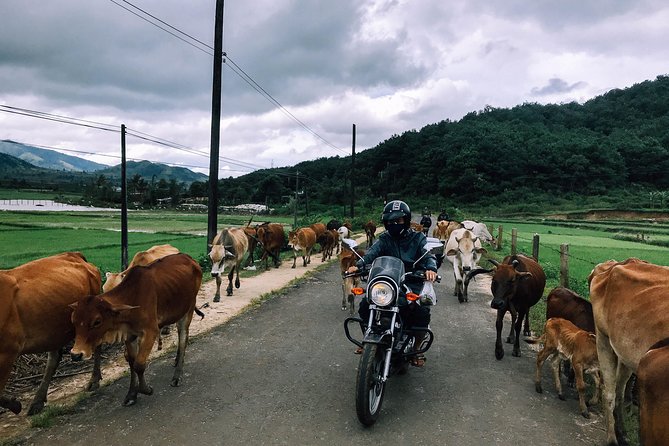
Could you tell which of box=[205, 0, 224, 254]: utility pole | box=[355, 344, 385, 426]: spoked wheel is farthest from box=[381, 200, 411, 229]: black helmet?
box=[205, 0, 224, 254]: utility pole

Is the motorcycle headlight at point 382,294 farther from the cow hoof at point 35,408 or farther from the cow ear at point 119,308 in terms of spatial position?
the cow hoof at point 35,408

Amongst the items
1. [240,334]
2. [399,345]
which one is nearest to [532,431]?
[399,345]

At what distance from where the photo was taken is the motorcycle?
13.4ft

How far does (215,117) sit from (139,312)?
1002cm

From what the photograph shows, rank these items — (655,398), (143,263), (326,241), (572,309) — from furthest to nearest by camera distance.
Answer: (326,241), (143,263), (572,309), (655,398)

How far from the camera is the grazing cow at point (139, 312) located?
14.4 feet

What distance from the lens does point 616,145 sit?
7119cm

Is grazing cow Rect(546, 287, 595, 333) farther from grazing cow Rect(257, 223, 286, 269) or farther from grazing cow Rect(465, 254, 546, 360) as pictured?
grazing cow Rect(257, 223, 286, 269)

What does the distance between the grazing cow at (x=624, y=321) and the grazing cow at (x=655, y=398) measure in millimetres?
1199

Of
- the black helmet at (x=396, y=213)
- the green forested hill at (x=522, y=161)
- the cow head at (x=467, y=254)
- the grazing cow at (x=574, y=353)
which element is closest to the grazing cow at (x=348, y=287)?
the cow head at (x=467, y=254)

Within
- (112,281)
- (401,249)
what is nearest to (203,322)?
(112,281)

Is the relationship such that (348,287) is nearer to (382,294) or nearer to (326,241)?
(382,294)

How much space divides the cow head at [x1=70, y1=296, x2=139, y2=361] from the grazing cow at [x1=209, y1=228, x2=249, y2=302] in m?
5.33

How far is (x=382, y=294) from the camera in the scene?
4422 mm
